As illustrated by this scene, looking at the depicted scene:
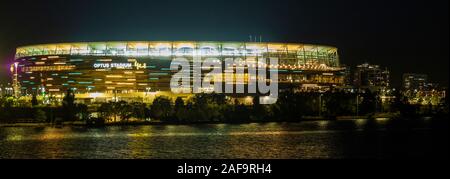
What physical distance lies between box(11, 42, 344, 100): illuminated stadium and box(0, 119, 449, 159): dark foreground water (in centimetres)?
3465

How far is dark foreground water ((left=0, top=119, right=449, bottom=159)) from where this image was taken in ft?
105

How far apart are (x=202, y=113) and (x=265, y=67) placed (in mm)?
32695

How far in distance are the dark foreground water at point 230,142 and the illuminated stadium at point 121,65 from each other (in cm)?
3465

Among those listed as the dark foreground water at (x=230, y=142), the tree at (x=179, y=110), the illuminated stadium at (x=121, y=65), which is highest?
the illuminated stadium at (x=121, y=65)

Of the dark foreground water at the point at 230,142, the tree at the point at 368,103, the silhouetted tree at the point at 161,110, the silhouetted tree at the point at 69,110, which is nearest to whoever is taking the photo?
the dark foreground water at the point at 230,142

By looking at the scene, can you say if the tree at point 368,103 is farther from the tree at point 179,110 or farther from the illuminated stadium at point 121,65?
the tree at point 179,110

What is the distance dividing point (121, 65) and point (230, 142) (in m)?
48.6

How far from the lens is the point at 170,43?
85.2 metres

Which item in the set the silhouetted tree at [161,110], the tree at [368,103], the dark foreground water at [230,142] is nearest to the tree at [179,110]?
the silhouetted tree at [161,110]

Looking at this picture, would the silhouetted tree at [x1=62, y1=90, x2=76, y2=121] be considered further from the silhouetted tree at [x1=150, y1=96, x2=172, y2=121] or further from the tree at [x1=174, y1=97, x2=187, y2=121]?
the tree at [x1=174, y1=97, x2=187, y2=121]

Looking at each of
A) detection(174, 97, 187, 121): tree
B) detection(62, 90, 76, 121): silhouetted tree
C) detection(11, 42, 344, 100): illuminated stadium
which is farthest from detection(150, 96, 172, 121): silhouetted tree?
detection(11, 42, 344, 100): illuminated stadium

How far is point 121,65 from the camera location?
83.4m

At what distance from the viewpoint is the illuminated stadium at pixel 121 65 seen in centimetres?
8350
